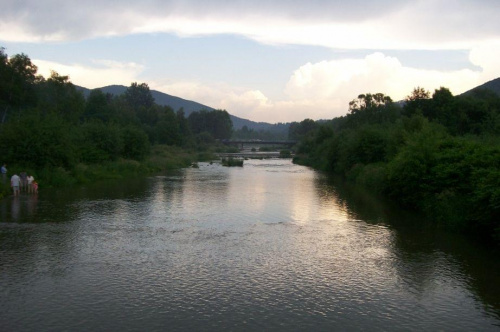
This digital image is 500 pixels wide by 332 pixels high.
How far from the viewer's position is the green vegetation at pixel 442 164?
74.6ft

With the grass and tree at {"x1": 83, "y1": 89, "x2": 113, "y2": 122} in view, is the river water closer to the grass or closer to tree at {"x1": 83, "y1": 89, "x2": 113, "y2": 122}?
the grass

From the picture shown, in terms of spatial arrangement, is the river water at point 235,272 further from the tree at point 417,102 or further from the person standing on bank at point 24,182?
the tree at point 417,102

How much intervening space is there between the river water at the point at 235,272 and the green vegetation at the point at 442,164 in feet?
Result: 6.77

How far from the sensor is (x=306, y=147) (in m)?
116

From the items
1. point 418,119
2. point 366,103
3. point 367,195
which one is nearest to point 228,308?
point 367,195

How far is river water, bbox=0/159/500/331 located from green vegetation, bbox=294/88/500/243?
206cm

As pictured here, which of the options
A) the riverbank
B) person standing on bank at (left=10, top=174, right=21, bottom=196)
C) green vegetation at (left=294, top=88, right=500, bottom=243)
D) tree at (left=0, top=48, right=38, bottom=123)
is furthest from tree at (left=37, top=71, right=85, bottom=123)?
green vegetation at (left=294, top=88, right=500, bottom=243)

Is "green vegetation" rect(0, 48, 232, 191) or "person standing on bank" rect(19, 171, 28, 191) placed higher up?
"green vegetation" rect(0, 48, 232, 191)

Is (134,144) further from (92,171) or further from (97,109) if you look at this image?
(97,109)

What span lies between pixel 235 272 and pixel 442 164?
1794 centimetres

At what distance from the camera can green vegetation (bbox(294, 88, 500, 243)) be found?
2273cm

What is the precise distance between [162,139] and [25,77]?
46.4m

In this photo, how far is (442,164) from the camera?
94.6 feet

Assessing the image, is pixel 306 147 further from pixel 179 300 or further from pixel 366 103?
pixel 179 300
